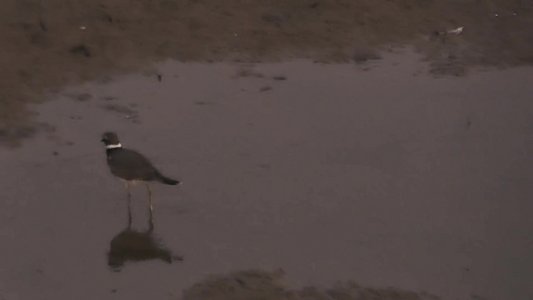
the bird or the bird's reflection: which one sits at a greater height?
the bird

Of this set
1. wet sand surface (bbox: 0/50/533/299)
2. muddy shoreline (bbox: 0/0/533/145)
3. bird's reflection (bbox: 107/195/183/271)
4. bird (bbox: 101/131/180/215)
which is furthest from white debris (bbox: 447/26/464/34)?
A: bird's reflection (bbox: 107/195/183/271)

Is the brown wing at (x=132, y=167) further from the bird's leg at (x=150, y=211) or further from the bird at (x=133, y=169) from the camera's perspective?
the bird's leg at (x=150, y=211)

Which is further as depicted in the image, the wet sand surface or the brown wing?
the brown wing

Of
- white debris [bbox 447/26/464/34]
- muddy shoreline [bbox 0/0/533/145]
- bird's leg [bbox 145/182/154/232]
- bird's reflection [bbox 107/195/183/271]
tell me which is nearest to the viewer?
bird's reflection [bbox 107/195/183/271]

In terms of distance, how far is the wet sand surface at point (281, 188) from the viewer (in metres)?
6.76

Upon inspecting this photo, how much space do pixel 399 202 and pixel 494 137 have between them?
56.0 inches

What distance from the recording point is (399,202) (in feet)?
24.9

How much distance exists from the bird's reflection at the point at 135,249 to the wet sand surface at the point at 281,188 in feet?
0.04

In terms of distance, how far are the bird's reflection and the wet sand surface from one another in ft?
0.04

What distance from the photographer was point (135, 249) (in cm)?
697

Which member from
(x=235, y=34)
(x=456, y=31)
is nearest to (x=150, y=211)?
(x=235, y=34)

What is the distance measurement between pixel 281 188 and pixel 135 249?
128cm

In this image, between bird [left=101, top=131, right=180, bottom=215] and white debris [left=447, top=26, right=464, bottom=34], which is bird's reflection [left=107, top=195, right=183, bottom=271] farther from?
white debris [left=447, top=26, right=464, bottom=34]

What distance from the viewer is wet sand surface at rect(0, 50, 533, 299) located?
22.2ft
